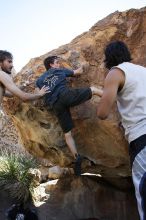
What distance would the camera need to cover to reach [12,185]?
10695mm

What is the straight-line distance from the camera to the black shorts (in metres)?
5.67

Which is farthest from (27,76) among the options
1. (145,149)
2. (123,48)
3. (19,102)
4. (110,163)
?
(145,149)

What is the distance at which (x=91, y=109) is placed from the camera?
6.24m

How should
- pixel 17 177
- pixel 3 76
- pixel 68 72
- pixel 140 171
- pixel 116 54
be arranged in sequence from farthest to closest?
pixel 17 177 < pixel 68 72 < pixel 3 76 < pixel 116 54 < pixel 140 171

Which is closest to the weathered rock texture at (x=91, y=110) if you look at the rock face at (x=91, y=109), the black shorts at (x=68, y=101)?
the rock face at (x=91, y=109)

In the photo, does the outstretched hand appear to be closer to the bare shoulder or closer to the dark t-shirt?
the dark t-shirt

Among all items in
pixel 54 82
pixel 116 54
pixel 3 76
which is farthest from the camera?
pixel 54 82

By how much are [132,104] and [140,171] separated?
0.67 m

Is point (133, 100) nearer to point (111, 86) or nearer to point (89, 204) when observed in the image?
point (111, 86)

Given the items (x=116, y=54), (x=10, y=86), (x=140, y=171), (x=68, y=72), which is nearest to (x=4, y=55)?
(x=10, y=86)

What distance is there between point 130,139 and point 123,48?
970mm

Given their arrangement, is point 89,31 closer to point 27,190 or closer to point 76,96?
point 76,96

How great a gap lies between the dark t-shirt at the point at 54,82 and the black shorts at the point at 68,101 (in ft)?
0.30

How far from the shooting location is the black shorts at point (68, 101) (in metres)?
5.67
